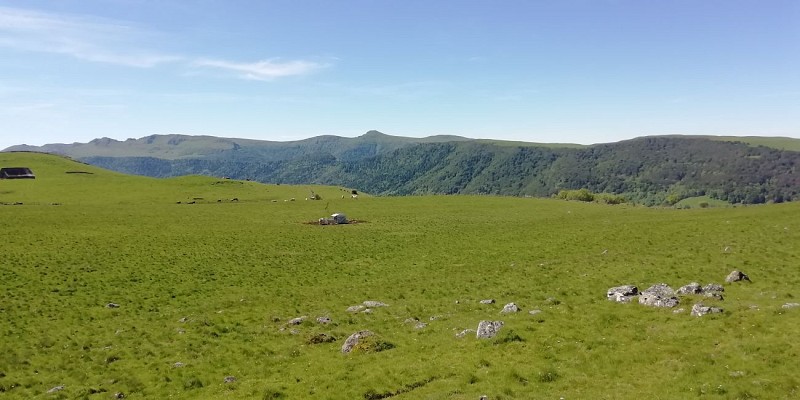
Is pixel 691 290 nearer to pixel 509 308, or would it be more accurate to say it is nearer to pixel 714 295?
pixel 714 295

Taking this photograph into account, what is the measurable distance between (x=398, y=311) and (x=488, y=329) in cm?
942

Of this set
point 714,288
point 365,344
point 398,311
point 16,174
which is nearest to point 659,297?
point 714,288

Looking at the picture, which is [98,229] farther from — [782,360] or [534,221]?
[782,360]

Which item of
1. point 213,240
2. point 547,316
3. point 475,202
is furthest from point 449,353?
point 475,202

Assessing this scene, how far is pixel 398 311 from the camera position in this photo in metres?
33.3

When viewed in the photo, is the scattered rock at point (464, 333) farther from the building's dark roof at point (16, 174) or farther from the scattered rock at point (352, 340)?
the building's dark roof at point (16, 174)

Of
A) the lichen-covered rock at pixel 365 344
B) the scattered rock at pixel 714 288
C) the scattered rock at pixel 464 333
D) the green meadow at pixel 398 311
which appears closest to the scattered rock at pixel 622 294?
the green meadow at pixel 398 311

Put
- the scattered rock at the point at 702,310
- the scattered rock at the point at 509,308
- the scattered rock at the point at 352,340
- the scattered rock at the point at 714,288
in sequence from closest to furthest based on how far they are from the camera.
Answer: the scattered rock at the point at 702,310 < the scattered rock at the point at 352,340 < the scattered rock at the point at 714,288 < the scattered rock at the point at 509,308

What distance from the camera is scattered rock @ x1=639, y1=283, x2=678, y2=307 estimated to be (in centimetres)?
2678

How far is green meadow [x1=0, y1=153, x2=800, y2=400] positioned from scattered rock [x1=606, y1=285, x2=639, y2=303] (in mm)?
1302

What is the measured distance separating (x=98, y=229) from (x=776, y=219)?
9794 cm

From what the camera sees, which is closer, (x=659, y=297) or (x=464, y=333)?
(x=464, y=333)

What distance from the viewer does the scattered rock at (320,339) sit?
27734mm

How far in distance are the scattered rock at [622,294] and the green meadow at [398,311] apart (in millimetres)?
1302
